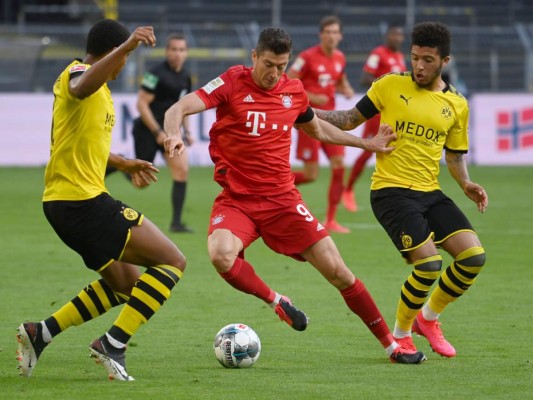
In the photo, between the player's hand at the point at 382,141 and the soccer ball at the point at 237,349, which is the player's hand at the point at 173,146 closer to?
the soccer ball at the point at 237,349

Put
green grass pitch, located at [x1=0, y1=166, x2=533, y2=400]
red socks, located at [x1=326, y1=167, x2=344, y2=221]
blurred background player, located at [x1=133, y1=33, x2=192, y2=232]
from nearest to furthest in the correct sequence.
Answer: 1. green grass pitch, located at [x1=0, y1=166, x2=533, y2=400]
2. blurred background player, located at [x1=133, y1=33, x2=192, y2=232]
3. red socks, located at [x1=326, y1=167, x2=344, y2=221]

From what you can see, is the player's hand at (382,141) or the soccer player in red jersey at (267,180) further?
the player's hand at (382,141)

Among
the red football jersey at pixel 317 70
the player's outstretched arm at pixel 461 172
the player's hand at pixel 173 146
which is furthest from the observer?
the red football jersey at pixel 317 70

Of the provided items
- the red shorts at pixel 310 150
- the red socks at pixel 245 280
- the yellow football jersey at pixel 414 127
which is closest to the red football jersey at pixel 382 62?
the red shorts at pixel 310 150

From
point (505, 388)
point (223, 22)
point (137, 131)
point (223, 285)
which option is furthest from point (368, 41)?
point (505, 388)

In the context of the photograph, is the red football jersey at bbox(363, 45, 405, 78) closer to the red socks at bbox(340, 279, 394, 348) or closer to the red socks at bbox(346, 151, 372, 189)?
the red socks at bbox(346, 151, 372, 189)

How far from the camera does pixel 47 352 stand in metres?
7.31

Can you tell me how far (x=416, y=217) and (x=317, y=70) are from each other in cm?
776

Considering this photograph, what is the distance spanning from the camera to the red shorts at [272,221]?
726 cm

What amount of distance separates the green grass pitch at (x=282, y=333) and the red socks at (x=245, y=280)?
1.31 feet

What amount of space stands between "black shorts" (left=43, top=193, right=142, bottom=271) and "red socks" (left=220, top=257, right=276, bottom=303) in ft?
3.20

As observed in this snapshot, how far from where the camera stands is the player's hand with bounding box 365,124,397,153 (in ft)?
24.2

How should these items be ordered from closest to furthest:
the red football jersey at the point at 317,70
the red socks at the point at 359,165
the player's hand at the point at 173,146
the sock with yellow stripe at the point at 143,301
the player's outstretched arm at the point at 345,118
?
the sock with yellow stripe at the point at 143,301 → the player's hand at the point at 173,146 → the player's outstretched arm at the point at 345,118 → the red football jersey at the point at 317,70 → the red socks at the point at 359,165

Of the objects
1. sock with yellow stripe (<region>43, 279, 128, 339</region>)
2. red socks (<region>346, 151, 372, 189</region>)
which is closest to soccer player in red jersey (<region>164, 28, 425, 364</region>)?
A: sock with yellow stripe (<region>43, 279, 128, 339</region>)
